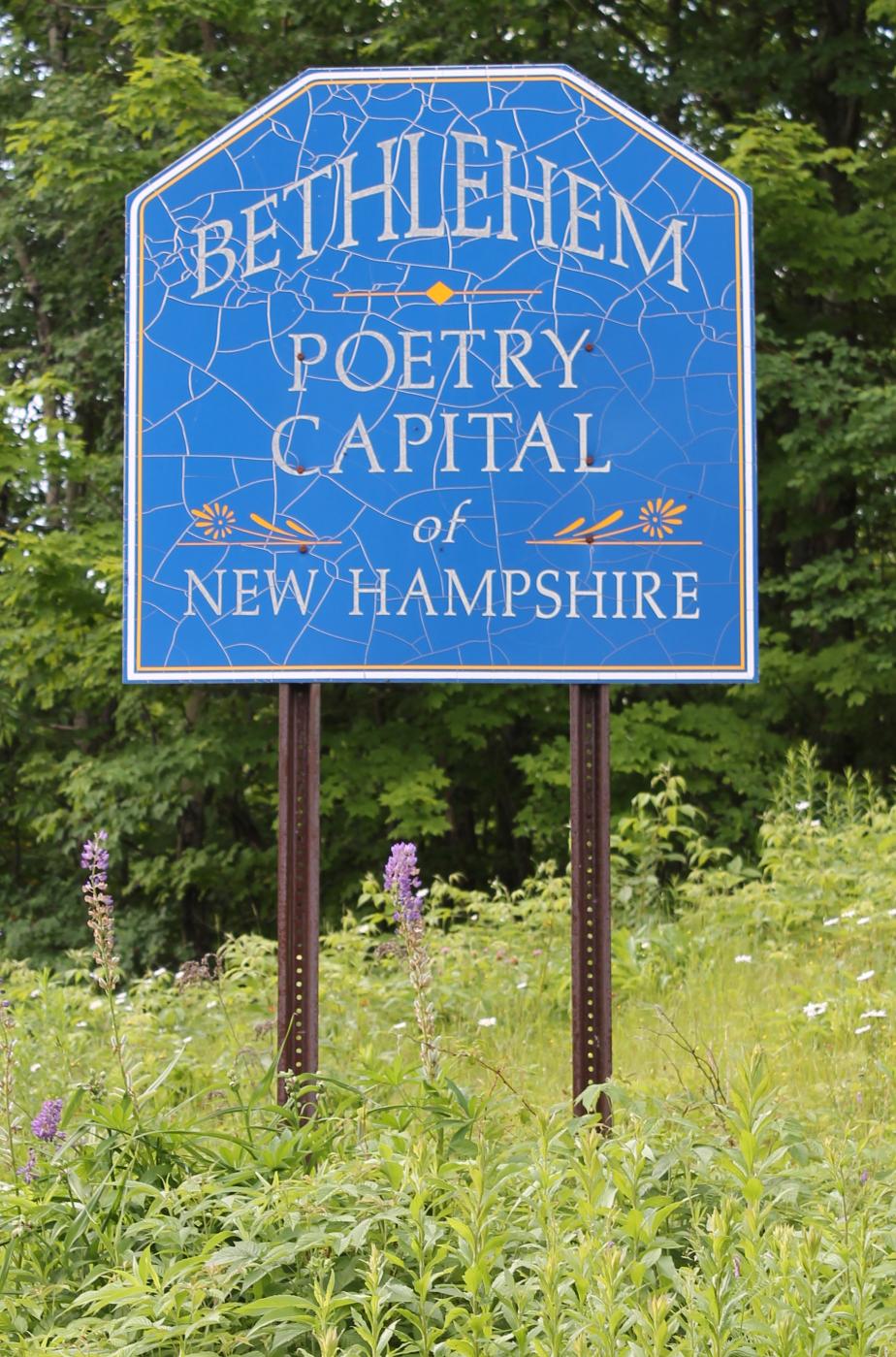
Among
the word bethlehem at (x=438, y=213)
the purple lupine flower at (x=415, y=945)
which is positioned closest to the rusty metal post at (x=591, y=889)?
the purple lupine flower at (x=415, y=945)

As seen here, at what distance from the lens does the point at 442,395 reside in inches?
142

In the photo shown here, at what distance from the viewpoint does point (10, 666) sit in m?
9.98

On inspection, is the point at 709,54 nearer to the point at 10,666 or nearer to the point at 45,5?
the point at 45,5

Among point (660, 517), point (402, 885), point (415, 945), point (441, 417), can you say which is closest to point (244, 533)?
point (441, 417)

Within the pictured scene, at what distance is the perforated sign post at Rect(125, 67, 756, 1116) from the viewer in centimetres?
354

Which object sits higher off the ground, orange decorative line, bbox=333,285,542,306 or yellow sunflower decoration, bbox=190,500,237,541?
orange decorative line, bbox=333,285,542,306

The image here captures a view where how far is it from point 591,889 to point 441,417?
4.17 ft

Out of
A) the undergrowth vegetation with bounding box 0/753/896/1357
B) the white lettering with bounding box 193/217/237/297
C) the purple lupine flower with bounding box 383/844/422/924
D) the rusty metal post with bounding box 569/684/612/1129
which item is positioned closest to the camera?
the undergrowth vegetation with bounding box 0/753/896/1357

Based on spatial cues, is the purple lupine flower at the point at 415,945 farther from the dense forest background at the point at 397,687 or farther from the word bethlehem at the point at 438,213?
the dense forest background at the point at 397,687

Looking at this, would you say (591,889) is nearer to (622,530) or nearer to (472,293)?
(622,530)

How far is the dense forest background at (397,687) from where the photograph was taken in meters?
9.48

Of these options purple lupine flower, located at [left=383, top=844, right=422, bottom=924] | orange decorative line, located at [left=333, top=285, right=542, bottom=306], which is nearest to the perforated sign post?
orange decorative line, located at [left=333, top=285, right=542, bottom=306]

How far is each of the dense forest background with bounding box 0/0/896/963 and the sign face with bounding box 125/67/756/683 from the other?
209 inches

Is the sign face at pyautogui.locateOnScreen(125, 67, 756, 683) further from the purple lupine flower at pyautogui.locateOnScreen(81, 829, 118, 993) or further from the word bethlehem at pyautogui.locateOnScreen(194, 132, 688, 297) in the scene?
the purple lupine flower at pyautogui.locateOnScreen(81, 829, 118, 993)
